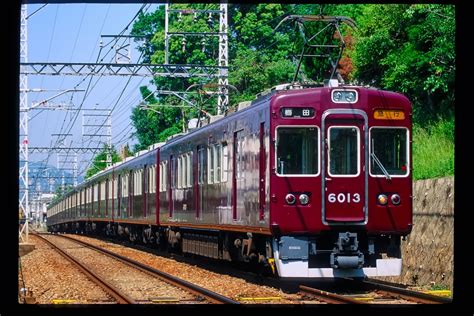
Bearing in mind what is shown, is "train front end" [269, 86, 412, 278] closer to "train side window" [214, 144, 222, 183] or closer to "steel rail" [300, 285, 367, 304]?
"steel rail" [300, 285, 367, 304]

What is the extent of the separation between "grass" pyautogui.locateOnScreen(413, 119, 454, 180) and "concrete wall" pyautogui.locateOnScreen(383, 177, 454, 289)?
817 millimetres

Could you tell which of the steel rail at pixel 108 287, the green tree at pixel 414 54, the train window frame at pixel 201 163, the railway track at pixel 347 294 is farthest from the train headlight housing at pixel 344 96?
the green tree at pixel 414 54

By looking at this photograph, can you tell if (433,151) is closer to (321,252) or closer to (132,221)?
(321,252)

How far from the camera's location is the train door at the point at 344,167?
44.9 ft

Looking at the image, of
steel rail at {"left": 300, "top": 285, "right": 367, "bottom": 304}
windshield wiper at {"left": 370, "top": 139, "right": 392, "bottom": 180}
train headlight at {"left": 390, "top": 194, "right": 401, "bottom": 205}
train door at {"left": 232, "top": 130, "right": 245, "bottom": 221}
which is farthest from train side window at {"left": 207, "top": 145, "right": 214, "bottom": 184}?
steel rail at {"left": 300, "top": 285, "right": 367, "bottom": 304}

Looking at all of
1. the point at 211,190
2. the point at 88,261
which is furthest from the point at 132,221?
the point at 211,190

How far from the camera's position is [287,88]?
571 inches

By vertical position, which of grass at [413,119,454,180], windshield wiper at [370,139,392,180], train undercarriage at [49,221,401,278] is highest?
grass at [413,119,454,180]

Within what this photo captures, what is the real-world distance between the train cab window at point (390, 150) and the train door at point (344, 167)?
0.18 m

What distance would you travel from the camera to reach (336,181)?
13711 millimetres

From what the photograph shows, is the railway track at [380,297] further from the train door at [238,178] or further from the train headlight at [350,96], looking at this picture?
the train headlight at [350,96]

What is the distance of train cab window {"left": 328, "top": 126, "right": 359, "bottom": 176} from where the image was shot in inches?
542

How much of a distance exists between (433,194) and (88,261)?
8.77 m
